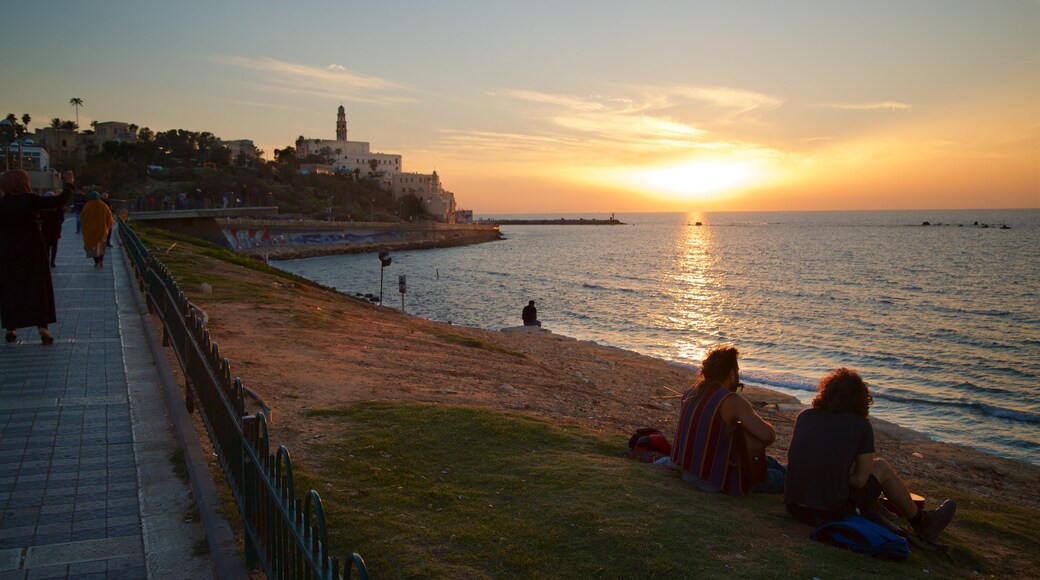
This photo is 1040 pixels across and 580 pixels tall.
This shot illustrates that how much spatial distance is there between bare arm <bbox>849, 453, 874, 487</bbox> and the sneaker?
744 millimetres

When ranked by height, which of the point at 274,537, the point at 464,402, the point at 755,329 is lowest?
the point at 755,329

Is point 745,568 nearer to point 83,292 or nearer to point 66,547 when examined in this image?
point 66,547

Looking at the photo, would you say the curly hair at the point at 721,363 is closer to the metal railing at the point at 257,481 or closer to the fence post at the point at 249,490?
the metal railing at the point at 257,481

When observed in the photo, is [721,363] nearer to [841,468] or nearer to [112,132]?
[841,468]

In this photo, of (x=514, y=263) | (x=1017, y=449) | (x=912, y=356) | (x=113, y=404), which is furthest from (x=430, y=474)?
(x=514, y=263)

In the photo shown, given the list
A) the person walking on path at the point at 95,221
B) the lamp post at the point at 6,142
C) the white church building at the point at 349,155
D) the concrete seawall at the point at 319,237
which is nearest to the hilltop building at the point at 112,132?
the white church building at the point at 349,155

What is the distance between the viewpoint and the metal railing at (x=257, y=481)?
2629mm

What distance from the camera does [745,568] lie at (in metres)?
4.61

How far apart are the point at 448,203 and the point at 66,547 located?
16013cm

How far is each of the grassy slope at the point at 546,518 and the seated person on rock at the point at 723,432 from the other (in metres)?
0.19

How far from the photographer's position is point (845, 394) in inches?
210

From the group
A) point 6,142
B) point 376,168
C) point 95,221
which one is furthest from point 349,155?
point 95,221

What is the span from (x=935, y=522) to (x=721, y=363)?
1.96 meters

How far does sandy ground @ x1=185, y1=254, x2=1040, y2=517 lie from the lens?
916cm
